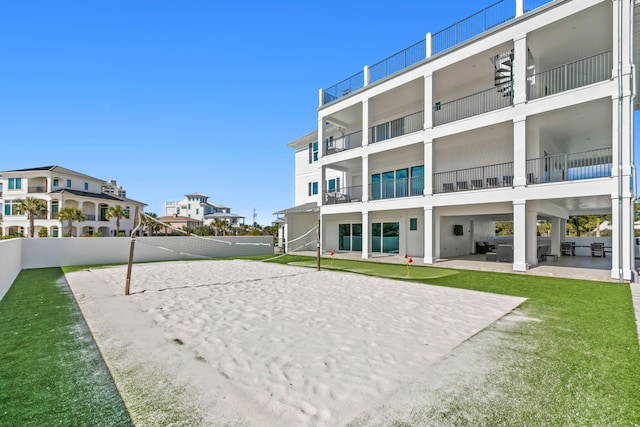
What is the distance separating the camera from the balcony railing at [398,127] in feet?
57.2

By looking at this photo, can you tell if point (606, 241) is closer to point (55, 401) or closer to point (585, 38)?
point (585, 38)

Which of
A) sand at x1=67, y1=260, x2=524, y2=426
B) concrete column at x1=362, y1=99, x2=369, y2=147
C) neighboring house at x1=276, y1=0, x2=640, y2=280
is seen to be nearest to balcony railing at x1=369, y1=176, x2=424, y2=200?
neighboring house at x1=276, y1=0, x2=640, y2=280

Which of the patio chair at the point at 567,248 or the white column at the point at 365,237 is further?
the patio chair at the point at 567,248

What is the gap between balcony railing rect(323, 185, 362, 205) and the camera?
20344mm

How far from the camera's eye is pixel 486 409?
2732 mm

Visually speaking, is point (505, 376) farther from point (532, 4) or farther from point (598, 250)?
point (598, 250)

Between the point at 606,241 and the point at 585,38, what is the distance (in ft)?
45.3

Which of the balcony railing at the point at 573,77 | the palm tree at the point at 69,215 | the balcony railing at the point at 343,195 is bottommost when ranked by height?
the palm tree at the point at 69,215

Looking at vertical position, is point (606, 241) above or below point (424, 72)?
below

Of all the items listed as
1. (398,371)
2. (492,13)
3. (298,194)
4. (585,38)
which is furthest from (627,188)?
(298,194)

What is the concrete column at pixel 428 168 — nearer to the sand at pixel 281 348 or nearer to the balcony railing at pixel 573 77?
the balcony railing at pixel 573 77

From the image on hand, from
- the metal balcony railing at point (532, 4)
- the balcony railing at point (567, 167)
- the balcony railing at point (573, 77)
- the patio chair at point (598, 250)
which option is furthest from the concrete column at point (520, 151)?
Result: the patio chair at point (598, 250)

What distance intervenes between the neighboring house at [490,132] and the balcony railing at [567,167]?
0.10 metres

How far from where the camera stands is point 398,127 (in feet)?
61.3
